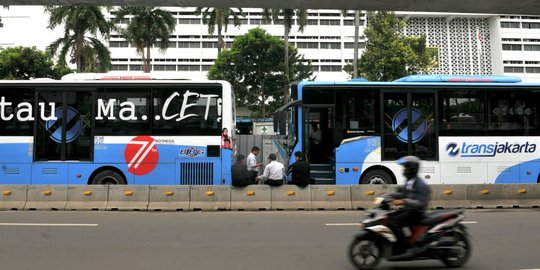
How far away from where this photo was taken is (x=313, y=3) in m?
12.2

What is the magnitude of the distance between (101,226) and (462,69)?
78877mm

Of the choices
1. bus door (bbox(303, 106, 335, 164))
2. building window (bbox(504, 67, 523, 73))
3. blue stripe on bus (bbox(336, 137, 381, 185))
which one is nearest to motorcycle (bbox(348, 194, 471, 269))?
blue stripe on bus (bbox(336, 137, 381, 185))

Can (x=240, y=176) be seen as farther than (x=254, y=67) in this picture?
No

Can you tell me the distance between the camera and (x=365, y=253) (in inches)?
240

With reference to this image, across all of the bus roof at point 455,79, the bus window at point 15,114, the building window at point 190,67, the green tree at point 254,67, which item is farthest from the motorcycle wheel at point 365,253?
the building window at point 190,67

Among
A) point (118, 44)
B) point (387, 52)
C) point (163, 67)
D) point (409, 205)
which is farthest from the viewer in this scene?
point (118, 44)

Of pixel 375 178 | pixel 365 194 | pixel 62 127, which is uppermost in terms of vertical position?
pixel 62 127

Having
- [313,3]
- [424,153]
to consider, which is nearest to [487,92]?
[424,153]

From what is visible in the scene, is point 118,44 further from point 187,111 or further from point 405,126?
point 405,126

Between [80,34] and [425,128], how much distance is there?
1204 inches

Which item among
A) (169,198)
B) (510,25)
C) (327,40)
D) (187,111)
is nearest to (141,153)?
(169,198)

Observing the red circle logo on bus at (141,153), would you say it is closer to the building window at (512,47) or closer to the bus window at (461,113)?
the bus window at (461,113)

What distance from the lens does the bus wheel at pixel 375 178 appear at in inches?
519

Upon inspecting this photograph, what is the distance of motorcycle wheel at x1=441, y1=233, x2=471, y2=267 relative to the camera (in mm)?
6254
